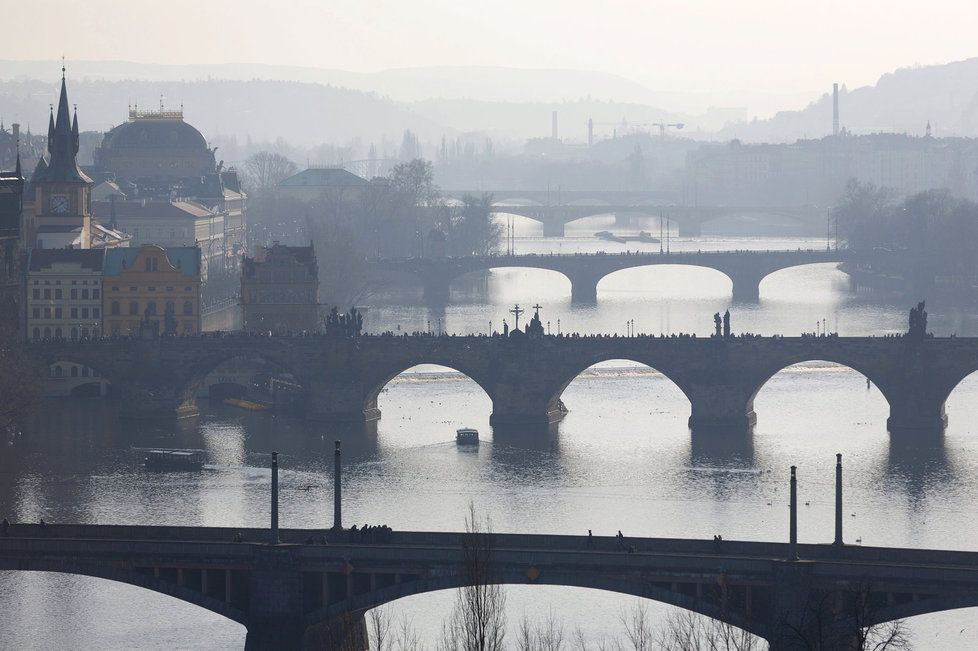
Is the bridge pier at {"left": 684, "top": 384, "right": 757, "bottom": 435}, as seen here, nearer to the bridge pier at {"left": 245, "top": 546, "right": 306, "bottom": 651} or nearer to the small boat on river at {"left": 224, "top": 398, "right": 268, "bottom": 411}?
the small boat on river at {"left": 224, "top": 398, "right": 268, "bottom": 411}

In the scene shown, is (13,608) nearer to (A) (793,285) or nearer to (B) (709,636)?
(B) (709,636)

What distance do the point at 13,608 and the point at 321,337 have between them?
3245cm

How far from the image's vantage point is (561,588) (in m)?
64.6

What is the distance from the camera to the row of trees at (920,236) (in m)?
Result: 156

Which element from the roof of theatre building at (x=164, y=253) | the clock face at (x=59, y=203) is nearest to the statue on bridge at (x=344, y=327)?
the roof of theatre building at (x=164, y=253)

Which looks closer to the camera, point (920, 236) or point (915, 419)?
point (915, 419)

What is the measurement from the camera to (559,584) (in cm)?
5441

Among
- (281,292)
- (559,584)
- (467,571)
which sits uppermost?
(281,292)

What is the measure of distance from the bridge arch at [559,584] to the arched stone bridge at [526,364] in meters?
38.2

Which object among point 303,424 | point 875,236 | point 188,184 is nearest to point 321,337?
point 303,424

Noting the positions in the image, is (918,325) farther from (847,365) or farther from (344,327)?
(344,327)

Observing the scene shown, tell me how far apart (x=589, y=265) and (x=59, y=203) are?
153 ft

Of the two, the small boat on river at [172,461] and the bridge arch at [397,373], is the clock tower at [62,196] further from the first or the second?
the small boat on river at [172,461]

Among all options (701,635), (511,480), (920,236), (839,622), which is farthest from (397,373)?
(920,236)
